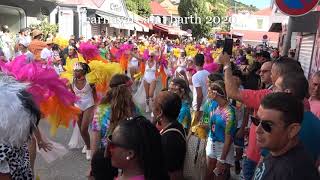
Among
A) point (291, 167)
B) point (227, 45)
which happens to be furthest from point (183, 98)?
point (291, 167)

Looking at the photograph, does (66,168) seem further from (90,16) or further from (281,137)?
(90,16)

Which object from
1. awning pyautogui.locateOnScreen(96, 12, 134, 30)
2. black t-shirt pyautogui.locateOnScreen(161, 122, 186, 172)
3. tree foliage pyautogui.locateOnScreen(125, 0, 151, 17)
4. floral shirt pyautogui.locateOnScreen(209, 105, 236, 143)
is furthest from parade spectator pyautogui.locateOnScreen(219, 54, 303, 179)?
tree foliage pyautogui.locateOnScreen(125, 0, 151, 17)

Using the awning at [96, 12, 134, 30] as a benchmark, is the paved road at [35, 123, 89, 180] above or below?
below

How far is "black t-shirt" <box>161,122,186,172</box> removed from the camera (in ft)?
9.75

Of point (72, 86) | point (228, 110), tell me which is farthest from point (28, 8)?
point (228, 110)

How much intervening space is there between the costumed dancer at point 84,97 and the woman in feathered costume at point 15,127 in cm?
377

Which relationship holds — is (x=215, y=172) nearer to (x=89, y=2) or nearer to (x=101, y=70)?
(x=101, y=70)

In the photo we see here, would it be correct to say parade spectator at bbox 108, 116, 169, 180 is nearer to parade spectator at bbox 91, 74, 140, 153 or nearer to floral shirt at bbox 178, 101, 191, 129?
parade spectator at bbox 91, 74, 140, 153

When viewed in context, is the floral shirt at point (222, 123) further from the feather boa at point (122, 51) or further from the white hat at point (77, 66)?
the feather boa at point (122, 51)

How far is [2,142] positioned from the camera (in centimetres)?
232

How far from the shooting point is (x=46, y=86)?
3482mm

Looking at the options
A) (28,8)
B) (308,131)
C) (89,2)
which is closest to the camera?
(308,131)

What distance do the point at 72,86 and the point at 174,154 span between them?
3991 mm

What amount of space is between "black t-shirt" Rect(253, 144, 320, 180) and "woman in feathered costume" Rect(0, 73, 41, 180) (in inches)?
54.2
